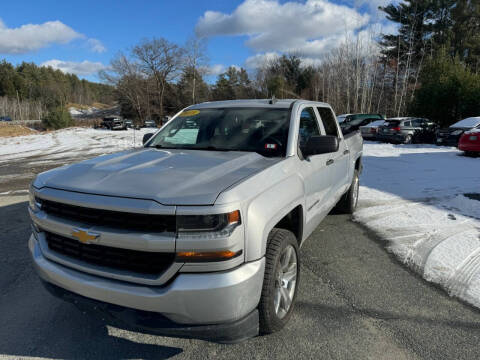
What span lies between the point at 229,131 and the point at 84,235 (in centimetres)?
191

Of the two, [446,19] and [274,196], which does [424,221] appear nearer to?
[274,196]

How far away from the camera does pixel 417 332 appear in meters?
2.60

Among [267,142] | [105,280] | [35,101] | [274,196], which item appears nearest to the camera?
[105,280]

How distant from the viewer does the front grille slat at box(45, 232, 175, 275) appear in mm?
2018

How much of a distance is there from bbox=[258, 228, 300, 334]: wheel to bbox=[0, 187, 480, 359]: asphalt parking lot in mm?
186

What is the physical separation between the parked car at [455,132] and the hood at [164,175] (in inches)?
596

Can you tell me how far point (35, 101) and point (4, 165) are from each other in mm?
112098

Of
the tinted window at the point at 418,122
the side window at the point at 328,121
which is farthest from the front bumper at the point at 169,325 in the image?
the tinted window at the point at 418,122

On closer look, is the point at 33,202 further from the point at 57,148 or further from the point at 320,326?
the point at 57,148

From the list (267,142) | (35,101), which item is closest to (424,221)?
(267,142)

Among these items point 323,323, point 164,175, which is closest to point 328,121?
point 323,323

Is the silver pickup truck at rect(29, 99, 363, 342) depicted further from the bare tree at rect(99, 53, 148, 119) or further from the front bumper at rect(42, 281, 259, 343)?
the bare tree at rect(99, 53, 148, 119)

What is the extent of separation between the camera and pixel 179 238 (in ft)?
6.28

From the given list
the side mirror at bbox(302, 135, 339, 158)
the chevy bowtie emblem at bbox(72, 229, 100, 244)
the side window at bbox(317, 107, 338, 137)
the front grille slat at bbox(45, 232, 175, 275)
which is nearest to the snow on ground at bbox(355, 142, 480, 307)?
the side window at bbox(317, 107, 338, 137)
